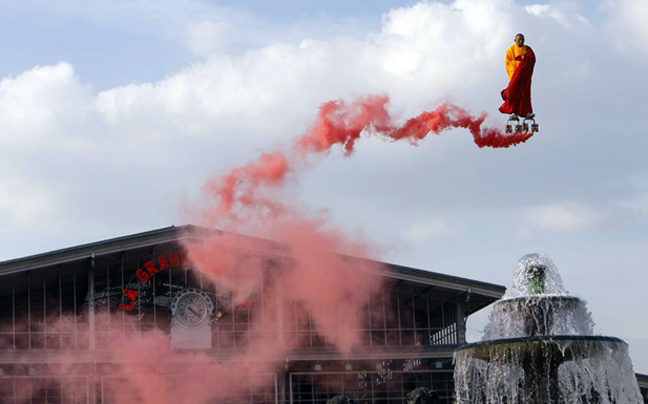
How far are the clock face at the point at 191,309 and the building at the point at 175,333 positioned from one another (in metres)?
0.04

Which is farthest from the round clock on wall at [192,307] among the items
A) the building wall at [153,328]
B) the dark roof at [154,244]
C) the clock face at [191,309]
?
the dark roof at [154,244]

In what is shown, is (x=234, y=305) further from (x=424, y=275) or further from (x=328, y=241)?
(x=424, y=275)

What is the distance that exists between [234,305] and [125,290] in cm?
443

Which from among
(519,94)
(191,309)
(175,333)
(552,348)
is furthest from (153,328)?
(552,348)

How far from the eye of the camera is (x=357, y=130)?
44.6 metres

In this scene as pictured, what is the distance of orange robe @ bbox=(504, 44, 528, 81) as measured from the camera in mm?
35141

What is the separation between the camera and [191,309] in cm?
4900

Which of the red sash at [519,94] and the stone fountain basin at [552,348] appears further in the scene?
the red sash at [519,94]

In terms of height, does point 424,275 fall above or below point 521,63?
below

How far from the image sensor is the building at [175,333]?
155ft

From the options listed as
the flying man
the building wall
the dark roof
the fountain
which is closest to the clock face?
the building wall

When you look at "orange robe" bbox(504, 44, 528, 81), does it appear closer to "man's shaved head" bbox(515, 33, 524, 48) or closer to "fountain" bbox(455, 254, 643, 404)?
"man's shaved head" bbox(515, 33, 524, 48)

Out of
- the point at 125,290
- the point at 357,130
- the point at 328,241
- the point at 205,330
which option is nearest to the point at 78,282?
the point at 125,290

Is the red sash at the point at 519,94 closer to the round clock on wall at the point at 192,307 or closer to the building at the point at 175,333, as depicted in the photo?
the building at the point at 175,333
